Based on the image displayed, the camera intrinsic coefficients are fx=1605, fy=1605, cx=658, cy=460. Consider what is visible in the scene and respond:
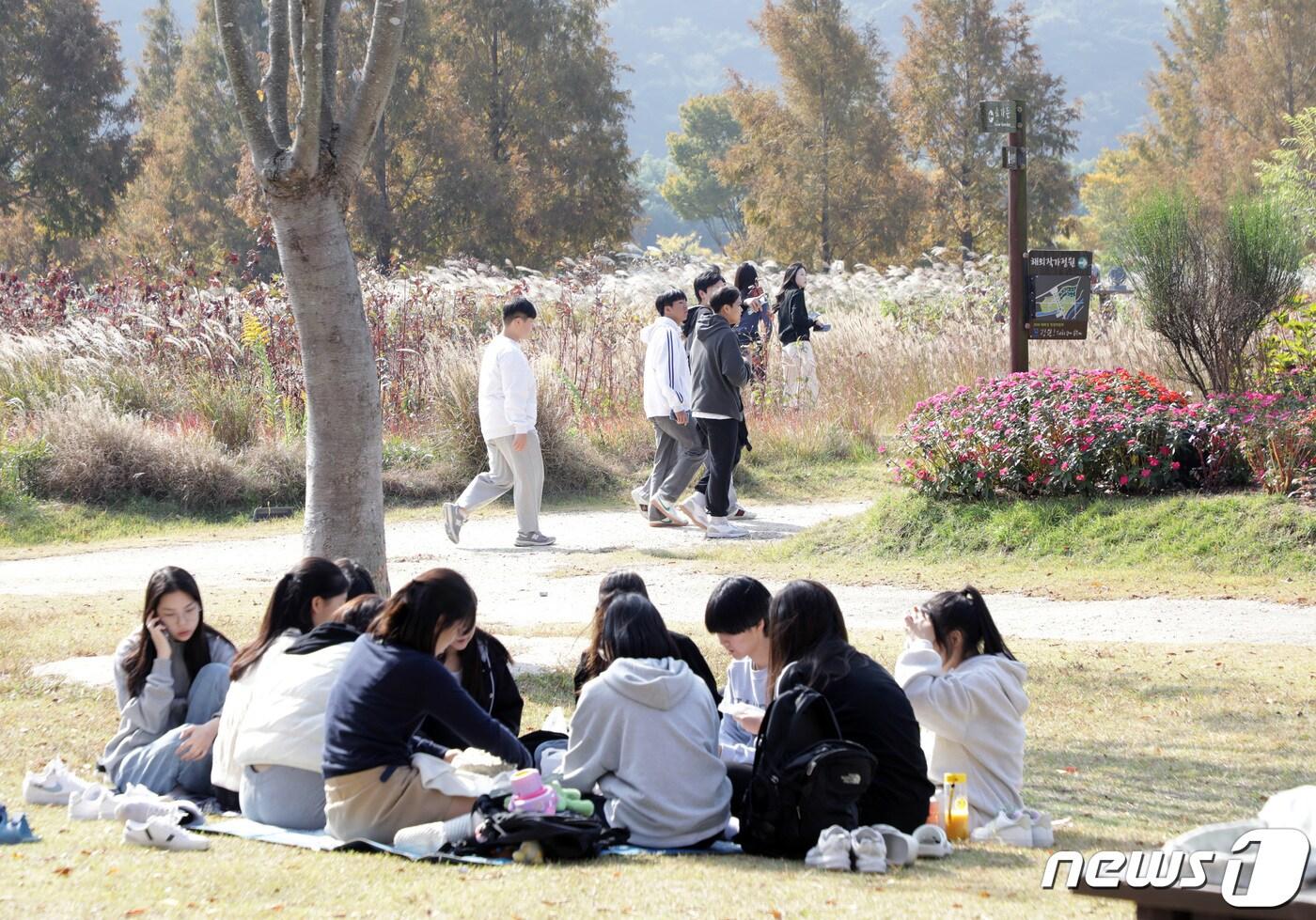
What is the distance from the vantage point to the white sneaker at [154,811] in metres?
5.47

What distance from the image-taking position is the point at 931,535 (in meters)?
12.7

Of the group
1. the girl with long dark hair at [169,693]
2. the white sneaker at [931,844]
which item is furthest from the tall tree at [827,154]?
the white sneaker at [931,844]

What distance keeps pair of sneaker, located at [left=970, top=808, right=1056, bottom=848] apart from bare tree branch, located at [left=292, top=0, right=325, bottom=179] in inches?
174

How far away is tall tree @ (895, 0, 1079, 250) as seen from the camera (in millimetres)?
44781

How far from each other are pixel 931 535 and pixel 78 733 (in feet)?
24.1

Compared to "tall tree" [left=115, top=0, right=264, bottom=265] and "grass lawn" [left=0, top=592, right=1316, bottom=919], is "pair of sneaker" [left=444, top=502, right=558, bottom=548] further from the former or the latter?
"tall tree" [left=115, top=0, right=264, bottom=265]

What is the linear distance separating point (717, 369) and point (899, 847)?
863cm

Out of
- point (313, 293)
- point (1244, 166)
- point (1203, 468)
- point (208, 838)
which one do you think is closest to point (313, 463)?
point (313, 293)

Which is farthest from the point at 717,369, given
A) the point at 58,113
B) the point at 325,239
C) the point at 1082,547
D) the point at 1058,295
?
the point at 58,113

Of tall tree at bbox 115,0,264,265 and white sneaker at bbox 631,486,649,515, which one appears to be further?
tall tree at bbox 115,0,264,265

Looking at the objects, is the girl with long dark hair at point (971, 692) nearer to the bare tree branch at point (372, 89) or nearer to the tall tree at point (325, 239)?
the tall tree at point (325, 239)

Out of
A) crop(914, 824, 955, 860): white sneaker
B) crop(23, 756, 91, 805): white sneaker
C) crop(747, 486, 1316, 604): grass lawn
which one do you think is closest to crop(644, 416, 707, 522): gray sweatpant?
crop(747, 486, 1316, 604): grass lawn

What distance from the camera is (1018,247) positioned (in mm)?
13352

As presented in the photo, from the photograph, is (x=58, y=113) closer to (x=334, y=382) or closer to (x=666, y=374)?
(x=666, y=374)
